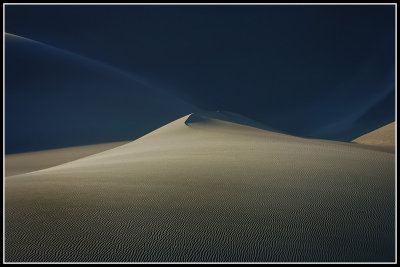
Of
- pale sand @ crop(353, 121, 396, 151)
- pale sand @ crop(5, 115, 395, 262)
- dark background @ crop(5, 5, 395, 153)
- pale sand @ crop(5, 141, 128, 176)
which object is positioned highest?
dark background @ crop(5, 5, 395, 153)

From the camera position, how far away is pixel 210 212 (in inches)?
110

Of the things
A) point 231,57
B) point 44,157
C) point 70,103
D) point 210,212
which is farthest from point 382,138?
point 231,57

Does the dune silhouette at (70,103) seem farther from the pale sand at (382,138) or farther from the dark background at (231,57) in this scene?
the pale sand at (382,138)

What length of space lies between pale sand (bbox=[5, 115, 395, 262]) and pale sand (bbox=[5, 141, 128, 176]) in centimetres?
496

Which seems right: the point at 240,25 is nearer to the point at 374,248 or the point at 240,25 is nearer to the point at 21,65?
the point at 21,65

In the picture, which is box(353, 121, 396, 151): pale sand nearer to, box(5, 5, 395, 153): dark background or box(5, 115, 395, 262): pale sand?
box(5, 115, 395, 262): pale sand

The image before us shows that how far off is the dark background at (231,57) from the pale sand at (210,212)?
1292 centimetres

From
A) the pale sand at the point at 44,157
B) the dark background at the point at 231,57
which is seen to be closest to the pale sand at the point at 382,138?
the dark background at the point at 231,57

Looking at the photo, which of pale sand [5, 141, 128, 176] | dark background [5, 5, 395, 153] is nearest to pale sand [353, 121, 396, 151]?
dark background [5, 5, 395, 153]

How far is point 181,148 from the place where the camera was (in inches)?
212

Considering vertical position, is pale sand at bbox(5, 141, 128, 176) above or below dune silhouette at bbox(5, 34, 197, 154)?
below

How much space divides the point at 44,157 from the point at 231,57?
17760 mm

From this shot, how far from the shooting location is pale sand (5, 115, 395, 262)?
235 cm

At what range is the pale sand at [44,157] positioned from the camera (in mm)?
8359
